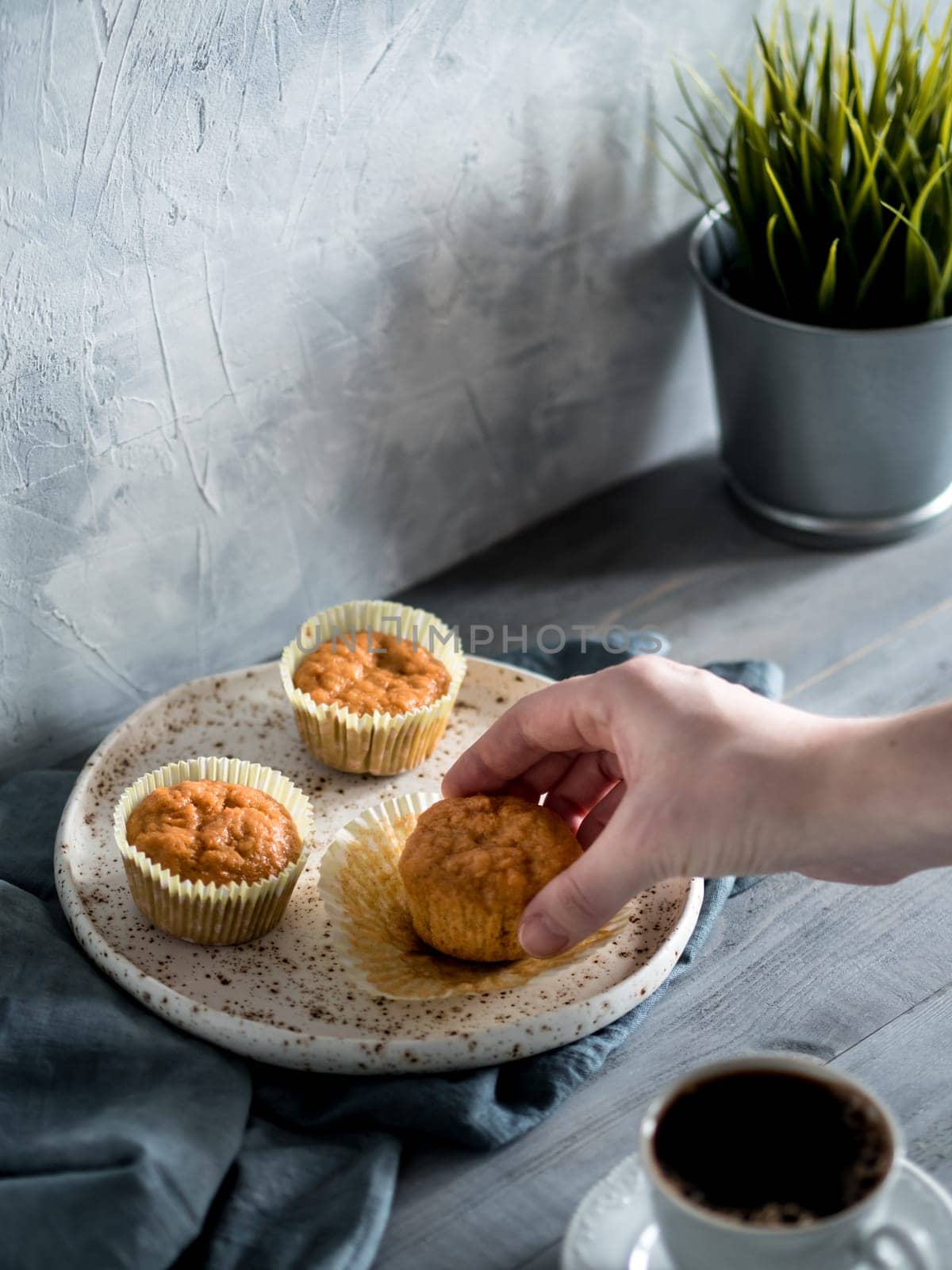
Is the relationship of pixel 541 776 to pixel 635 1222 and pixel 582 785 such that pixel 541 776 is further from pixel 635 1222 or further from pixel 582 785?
pixel 635 1222

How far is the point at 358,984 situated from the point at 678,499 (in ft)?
2.48

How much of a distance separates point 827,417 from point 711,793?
2.13 ft

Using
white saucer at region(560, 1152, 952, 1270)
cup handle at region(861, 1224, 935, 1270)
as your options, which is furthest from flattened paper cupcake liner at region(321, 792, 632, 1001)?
cup handle at region(861, 1224, 935, 1270)

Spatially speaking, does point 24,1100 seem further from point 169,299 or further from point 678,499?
point 678,499

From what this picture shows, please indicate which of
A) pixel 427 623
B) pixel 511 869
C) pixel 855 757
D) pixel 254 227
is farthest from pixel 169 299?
pixel 855 757

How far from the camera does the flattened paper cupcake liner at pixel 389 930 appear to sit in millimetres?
937

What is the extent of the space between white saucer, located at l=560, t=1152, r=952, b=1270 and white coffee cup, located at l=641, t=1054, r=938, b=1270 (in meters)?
0.02

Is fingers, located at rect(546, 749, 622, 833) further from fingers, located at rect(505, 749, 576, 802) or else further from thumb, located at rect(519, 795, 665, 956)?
thumb, located at rect(519, 795, 665, 956)

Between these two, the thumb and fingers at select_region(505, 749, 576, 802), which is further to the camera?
fingers at select_region(505, 749, 576, 802)

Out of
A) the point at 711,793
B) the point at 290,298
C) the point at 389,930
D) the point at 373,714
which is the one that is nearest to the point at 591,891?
the point at 711,793

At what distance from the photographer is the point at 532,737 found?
0.95 m

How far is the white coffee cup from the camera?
0.63 meters

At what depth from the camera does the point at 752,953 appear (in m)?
1.00

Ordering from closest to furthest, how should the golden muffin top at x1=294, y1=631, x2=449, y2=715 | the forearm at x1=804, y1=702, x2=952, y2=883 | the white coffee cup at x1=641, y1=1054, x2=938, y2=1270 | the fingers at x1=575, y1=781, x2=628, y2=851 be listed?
the white coffee cup at x1=641, y1=1054, x2=938, y2=1270, the forearm at x1=804, y1=702, x2=952, y2=883, the fingers at x1=575, y1=781, x2=628, y2=851, the golden muffin top at x1=294, y1=631, x2=449, y2=715
